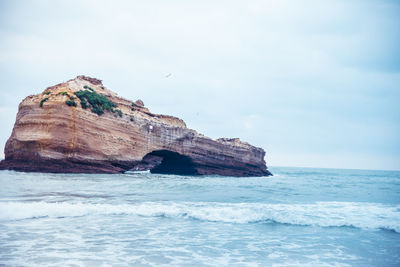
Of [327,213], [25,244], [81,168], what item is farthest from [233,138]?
[25,244]

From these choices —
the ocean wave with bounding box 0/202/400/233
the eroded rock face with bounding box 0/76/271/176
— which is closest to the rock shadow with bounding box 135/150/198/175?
the eroded rock face with bounding box 0/76/271/176

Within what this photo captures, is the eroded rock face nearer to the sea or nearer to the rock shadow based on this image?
the rock shadow

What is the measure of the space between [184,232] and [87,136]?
1933 centimetres

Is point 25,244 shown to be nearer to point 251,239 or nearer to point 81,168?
point 251,239

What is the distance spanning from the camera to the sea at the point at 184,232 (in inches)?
250

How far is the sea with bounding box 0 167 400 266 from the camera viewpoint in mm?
6352

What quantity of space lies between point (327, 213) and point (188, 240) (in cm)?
612

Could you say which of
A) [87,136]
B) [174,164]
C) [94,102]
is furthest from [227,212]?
[174,164]

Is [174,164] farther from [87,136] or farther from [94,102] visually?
[87,136]

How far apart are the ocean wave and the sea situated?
0.10 feet

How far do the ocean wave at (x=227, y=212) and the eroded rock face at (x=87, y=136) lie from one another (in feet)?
48.0

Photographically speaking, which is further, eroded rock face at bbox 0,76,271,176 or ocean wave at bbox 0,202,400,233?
eroded rock face at bbox 0,76,271,176

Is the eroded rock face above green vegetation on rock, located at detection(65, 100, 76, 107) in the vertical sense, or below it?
below

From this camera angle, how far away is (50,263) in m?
5.76
